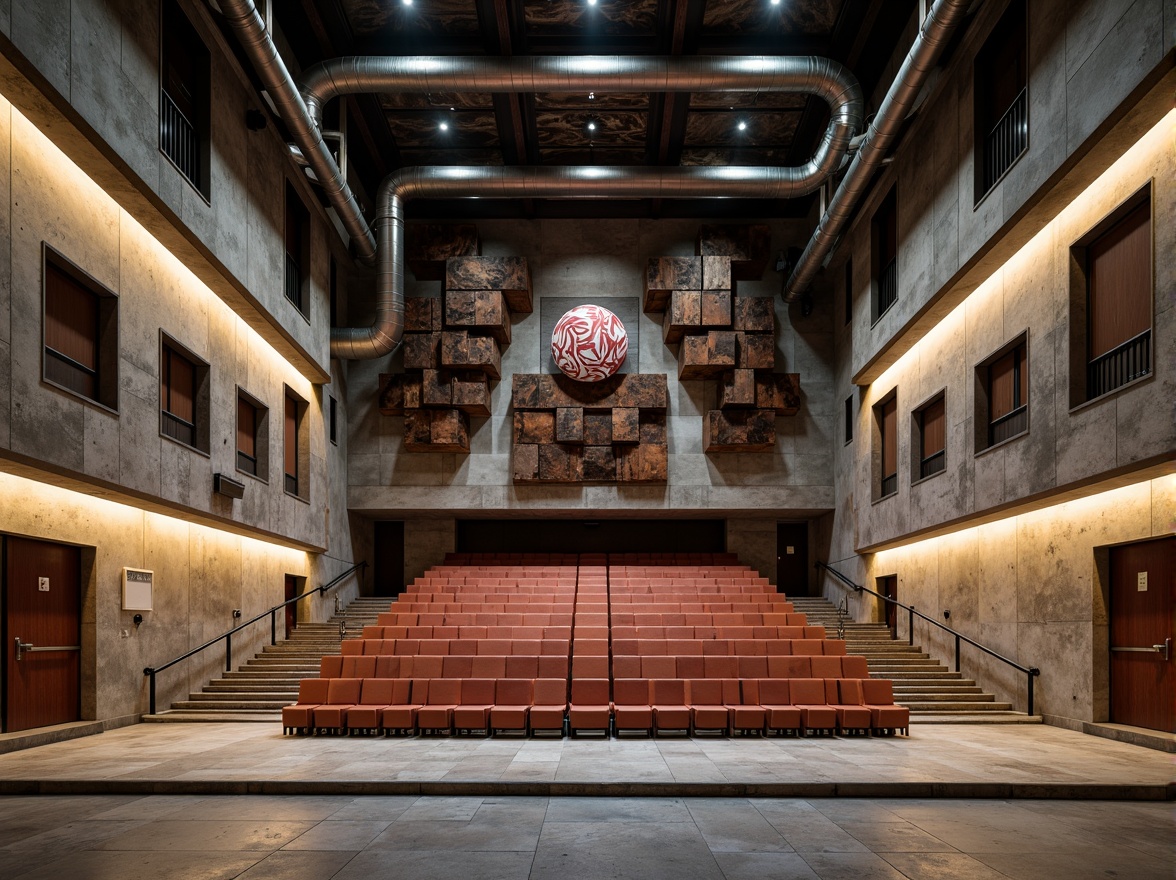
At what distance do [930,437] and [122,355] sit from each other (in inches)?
464

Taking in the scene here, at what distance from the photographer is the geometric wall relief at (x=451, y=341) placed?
719 inches

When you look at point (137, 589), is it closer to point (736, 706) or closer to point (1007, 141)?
point (736, 706)

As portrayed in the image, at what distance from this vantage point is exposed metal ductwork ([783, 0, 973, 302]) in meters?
10.1

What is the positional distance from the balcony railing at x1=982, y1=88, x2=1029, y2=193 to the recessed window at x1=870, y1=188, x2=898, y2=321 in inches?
149

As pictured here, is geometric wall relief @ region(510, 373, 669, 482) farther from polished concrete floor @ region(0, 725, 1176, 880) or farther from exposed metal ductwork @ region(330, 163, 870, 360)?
polished concrete floor @ region(0, 725, 1176, 880)

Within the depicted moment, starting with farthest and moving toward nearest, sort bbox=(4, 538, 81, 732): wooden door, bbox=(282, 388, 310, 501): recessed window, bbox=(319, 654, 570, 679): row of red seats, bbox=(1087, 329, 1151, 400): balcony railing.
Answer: bbox=(282, 388, 310, 501): recessed window → bbox=(319, 654, 570, 679): row of red seats → bbox=(4, 538, 81, 732): wooden door → bbox=(1087, 329, 1151, 400): balcony railing

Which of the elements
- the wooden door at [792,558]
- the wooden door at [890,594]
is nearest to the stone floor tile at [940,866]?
the wooden door at [890,594]

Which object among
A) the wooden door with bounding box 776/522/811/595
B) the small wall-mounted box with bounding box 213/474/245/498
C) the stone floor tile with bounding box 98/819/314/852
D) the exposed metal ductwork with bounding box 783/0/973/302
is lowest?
the stone floor tile with bounding box 98/819/314/852

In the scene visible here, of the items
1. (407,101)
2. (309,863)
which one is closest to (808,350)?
(407,101)

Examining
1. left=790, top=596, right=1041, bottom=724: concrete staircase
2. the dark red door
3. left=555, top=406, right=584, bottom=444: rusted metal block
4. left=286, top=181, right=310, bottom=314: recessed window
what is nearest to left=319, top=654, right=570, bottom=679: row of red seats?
left=790, top=596, right=1041, bottom=724: concrete staircase

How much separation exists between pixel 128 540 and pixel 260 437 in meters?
3.48

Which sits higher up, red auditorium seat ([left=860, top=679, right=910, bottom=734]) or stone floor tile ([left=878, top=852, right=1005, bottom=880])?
stone floor tile ([left=878, top=852, right=1005, bottom=880])

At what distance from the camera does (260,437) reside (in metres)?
14.4

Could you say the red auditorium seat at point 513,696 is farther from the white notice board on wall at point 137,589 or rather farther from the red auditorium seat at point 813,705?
the white notice board on wall at point 137,589
